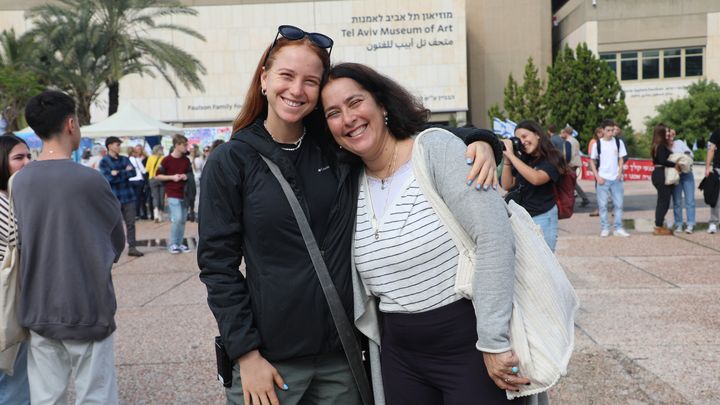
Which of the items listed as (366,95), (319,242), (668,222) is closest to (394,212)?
(319,242)

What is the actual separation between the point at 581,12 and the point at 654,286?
4711 cm

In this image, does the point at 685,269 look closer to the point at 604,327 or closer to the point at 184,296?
the point at 604,327

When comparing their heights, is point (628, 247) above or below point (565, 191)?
below

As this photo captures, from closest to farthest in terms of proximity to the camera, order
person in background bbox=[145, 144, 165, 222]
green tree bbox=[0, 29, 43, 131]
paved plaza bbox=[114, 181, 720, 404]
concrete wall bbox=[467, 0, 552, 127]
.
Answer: paved plaza bbox=[114, 181, 720, 404], person in background bbox=[145, 144, 165, 222], green tree bbox=[0, 29, 43, 131], concrete wall bbox=[467, 0, 552, 127]

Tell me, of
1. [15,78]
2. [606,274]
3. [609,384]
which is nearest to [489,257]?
[609,384]

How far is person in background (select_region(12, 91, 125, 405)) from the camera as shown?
3031 mm

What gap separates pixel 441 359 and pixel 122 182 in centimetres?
1030

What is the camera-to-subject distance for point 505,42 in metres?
52.7

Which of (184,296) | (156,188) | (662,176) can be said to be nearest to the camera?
(184,296)

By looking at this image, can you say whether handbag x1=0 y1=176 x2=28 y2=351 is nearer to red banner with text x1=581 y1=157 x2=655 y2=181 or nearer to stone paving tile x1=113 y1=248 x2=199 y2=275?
stone paving tile x1=113 y1=248 x2=199 y2=275

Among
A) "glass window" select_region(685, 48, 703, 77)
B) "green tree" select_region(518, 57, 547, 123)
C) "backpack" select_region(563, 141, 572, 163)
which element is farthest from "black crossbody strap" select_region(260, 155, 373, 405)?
"glass window" select_region(685, 48, 703, 77)

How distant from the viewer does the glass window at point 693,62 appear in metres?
47.4

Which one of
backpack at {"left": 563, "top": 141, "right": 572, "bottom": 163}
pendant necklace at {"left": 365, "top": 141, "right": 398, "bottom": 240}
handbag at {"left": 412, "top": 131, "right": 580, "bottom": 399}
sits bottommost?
handbag at {"left": 412, "top": 131, "right": 580, "bottom": 399}

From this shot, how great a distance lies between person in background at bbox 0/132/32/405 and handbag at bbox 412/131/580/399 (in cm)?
218
